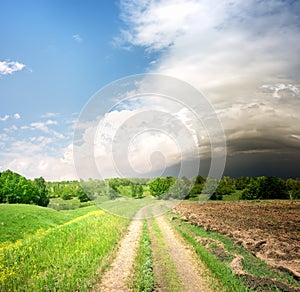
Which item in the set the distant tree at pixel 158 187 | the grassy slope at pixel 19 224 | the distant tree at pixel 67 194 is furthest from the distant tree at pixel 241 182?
the grassy slope at pixel 19 224

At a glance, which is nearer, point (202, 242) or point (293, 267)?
point (293, 267)

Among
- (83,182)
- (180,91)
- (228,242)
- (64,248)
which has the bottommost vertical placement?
(228,242)

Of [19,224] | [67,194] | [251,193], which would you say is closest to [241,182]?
[251,193]

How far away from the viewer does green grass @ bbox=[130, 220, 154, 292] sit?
11.6 metres

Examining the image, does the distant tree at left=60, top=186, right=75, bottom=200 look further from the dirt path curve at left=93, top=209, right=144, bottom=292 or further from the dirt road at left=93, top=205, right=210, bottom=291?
the dirt path curve at left=93, top=209, right=144, bottom=292

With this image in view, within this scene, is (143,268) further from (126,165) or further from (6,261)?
(126,165)

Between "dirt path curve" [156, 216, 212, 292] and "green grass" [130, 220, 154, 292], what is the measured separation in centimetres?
126

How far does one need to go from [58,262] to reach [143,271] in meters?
4.30

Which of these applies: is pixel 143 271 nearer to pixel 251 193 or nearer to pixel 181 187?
pixel 181 187

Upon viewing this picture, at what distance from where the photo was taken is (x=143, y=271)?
13.5 meters

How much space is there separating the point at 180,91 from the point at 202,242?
11.9 metres

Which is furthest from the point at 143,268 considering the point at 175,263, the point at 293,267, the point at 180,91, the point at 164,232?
the point at 180,91

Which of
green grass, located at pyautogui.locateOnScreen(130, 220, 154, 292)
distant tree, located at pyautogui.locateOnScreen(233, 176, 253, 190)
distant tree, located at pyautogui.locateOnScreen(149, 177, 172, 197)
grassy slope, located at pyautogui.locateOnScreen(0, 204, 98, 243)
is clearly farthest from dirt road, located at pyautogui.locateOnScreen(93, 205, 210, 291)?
distant tree, located at pyautogui.locateOnScreen(233, 176, 253, 190)

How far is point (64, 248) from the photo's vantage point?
18062 millimetres
